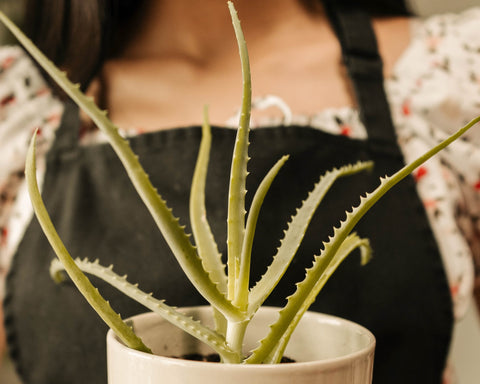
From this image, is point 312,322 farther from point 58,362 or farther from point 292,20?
point 292,20

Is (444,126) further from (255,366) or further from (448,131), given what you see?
(255,366)

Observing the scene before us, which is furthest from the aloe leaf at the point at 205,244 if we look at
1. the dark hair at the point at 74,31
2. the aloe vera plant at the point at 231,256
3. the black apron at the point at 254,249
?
the dark hair at the point at 74,31

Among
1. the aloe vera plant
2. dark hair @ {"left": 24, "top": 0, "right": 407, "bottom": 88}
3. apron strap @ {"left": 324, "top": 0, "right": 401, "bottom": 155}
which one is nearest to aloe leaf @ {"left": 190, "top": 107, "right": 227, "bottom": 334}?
the aloe vera plant

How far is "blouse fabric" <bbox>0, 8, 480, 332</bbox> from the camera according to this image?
1.63 ft

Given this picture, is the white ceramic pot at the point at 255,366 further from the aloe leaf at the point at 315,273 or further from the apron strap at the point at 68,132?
the apron strap at the point at 68,132

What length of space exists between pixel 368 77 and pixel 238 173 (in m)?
0.38

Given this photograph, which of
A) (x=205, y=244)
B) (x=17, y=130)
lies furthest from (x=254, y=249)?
(x=17, y=130)

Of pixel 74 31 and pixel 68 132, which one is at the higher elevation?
pixel 74 31

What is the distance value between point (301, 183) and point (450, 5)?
840 mm

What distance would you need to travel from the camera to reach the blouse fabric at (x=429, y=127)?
0.50 m

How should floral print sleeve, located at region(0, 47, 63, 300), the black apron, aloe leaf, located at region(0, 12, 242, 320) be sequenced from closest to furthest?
aloe leaf, located at region(0, 12, 242, 320)
the black apron
floral print sleeve, located at region(0, 47, 63, 300)

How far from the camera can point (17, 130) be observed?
58 centimetres

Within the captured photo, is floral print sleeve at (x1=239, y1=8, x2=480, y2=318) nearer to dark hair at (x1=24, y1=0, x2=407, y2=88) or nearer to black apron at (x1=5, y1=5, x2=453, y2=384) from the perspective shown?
black apron at (x1=5, y1=5, x2=453, y2=384)

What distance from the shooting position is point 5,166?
0.56 meters
